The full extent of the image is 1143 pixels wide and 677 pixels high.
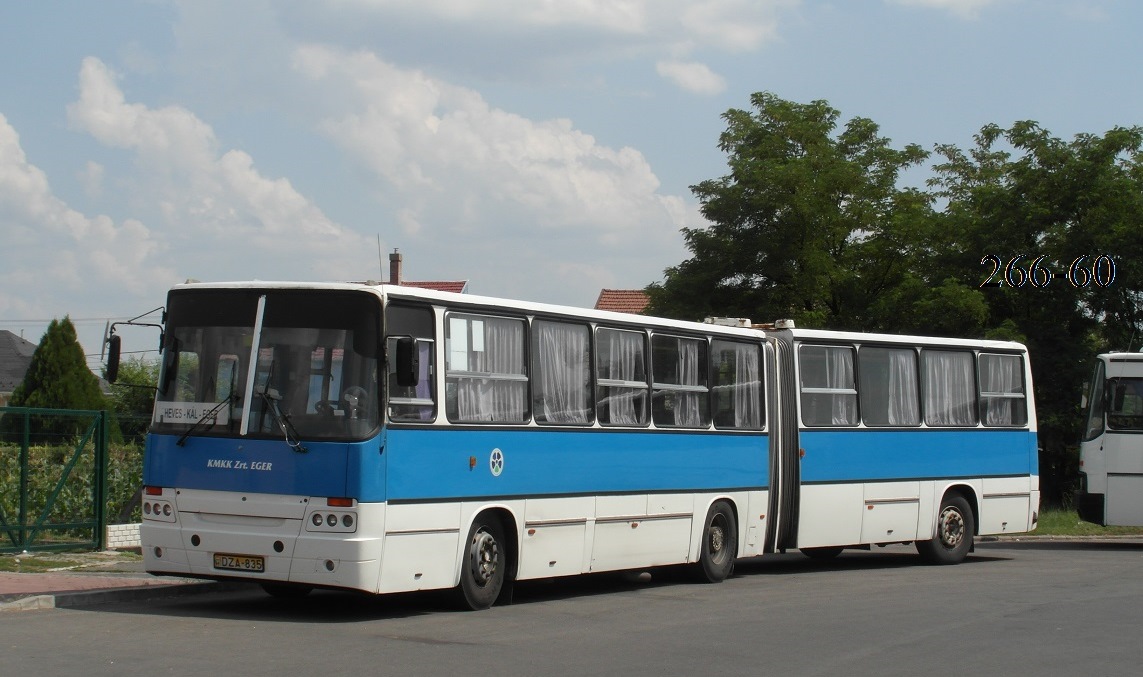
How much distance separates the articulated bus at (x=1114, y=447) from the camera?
2362cm

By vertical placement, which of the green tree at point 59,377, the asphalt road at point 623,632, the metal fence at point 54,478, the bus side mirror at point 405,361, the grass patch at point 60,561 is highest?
the green tree at point 59,377

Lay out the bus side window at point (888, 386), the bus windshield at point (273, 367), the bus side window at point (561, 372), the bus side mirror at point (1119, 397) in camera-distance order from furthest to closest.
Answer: the bus side mirror at point (1119, 397)
the bus side window at point (888, 386)
the bus side window at point (561, 372)
the bus windshield at point (273, 367)

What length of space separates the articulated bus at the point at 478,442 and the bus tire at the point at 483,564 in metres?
0.02

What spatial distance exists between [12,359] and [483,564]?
259 ft

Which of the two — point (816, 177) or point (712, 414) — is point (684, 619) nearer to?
point (712, 414)

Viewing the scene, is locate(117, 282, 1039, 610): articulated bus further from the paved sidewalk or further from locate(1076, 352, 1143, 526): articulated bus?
locate(1076, 352, 1143, 526): articulated bus

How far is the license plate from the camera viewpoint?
12156mm

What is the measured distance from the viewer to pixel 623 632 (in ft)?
39.4

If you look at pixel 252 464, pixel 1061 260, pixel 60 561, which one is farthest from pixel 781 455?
pixel 1061 260

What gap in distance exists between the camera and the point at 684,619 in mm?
13055

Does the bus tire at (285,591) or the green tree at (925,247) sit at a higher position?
the green tree at (925,247)

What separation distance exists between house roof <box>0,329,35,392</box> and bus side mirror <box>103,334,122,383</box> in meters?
70.2

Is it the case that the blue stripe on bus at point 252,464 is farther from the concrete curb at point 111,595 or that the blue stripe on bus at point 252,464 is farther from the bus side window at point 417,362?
the concrete curb at point 111,595

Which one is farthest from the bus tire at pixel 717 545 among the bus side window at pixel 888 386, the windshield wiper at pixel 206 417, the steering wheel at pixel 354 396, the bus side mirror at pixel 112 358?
the bus side mirror at pixel 112 358
